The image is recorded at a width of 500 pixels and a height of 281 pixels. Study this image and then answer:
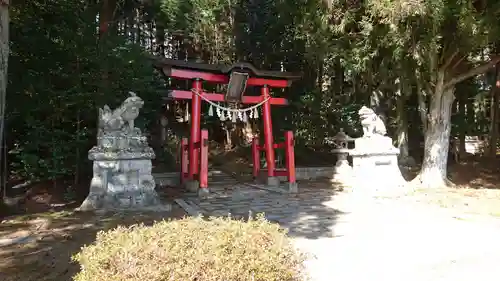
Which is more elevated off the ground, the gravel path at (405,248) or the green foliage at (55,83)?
the green foliage at (55,83)

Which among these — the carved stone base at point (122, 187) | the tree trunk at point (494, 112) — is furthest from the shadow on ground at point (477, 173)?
the carved stone base at point (122, 187)

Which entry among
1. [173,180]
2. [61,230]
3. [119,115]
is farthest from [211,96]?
[61,230]

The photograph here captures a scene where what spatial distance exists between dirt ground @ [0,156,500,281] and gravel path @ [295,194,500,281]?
4.87ft

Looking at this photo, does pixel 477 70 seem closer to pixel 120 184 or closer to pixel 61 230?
pixel 120 184

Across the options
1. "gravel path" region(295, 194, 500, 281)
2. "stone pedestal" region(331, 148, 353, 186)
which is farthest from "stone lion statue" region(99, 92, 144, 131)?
"stone pedestal" region(331, 148, 353, 186)

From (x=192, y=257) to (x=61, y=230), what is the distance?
12.4 ft

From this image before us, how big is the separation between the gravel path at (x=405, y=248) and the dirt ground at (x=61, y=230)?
1485 millimetres

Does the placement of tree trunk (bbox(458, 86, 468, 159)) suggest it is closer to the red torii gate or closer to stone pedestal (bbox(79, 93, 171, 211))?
the red torii gate

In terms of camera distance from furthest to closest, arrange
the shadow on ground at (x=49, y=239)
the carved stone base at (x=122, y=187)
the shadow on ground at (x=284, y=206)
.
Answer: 1. the carved stone base at (x=122, y=187)
2. the shadow on ground at (x=284, y=206)
3. the shadow on ground at (x=49, y=239)

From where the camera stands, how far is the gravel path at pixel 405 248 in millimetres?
3236

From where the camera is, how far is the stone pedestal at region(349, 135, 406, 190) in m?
9.41

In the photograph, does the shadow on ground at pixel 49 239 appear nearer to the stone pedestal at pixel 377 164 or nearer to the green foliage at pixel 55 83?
the green foliage at pixel 55 83

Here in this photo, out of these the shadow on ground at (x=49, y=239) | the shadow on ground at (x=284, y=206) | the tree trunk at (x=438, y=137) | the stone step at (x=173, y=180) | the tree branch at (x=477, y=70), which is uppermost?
the tree branch at (x=477, y=70)

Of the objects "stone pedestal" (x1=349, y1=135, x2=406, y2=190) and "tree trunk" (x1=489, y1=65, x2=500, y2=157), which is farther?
"tree trunk" (x1=489, y1=65, x2=500, y2=157)
